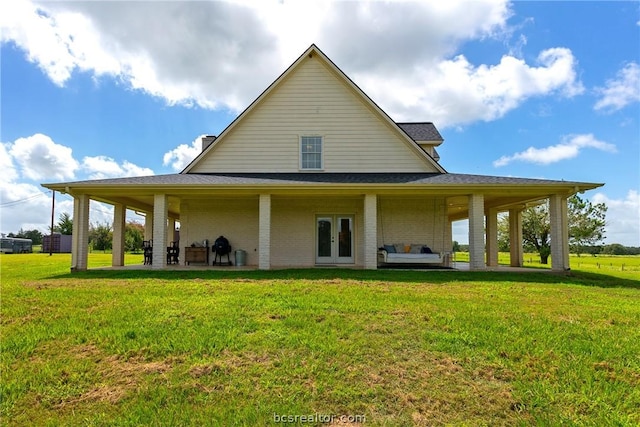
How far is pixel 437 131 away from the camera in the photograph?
17875 mm

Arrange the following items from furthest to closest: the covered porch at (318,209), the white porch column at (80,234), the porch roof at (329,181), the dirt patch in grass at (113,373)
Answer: the white porch column at (80,234) → the covered porch at (318,209) → the porch roof at (329,181) → the dirt patch in grass at (113,373)

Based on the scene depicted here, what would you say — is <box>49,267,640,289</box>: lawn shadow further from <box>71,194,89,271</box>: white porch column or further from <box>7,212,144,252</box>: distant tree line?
<box>7,212,144,252</box>: distant tree line

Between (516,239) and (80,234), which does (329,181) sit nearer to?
(80,234)

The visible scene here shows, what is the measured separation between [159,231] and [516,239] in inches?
622

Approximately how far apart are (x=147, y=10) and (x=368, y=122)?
8668mm

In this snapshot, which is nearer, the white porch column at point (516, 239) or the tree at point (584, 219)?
the white porch column at point (516, 239)

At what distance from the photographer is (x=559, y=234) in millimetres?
11953

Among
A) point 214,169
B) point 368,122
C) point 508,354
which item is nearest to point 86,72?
point 214,169

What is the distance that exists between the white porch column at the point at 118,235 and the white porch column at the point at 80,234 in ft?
9.06

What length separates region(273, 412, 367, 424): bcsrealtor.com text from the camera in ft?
9.46

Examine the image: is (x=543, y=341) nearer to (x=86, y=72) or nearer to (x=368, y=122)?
(x=368, y=122)

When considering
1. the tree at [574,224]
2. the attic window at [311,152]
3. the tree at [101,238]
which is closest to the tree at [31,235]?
the tree at [101,238]

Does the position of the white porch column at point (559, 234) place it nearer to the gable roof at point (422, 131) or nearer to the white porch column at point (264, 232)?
Answer: the gable roof at point (422, 131)

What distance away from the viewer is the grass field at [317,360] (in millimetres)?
3035
